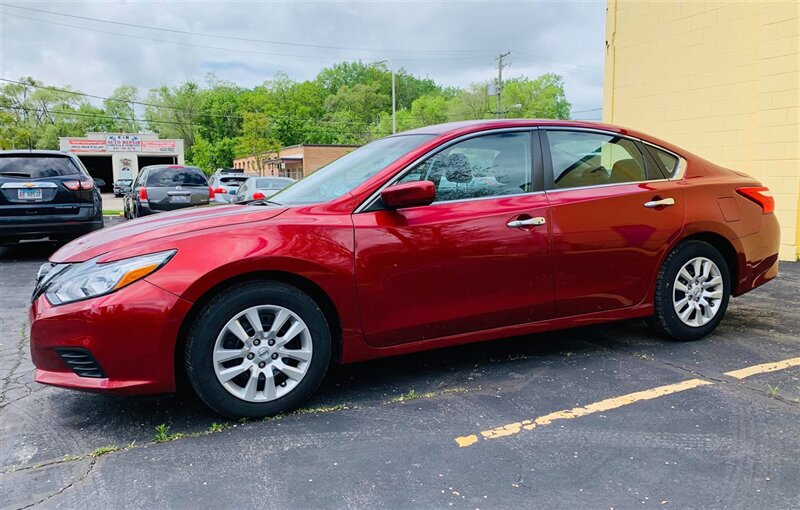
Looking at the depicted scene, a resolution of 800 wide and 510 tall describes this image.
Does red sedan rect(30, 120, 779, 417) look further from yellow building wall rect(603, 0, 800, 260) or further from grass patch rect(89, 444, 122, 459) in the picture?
yellow building wall rect(603, 0, 800, 260)

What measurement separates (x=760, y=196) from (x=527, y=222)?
2.23 meters

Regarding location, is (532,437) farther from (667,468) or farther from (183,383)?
(183,383)

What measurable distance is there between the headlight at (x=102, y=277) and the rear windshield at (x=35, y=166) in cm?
639

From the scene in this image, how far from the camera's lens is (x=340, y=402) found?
3422mm

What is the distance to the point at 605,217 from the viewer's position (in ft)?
13.1

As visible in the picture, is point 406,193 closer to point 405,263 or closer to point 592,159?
point 405,263

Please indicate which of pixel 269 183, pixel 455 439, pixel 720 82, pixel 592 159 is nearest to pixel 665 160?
pixel 592 159

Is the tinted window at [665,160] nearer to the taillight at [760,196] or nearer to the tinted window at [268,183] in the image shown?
the taillight at [760,196]

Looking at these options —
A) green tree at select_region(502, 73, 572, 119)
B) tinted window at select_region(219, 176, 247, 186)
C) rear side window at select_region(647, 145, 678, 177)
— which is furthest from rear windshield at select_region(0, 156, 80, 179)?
green tree at select_region(502, 73, 572, 119)

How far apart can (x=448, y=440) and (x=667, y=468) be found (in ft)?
3.23

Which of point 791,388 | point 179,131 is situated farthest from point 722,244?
point 179,131

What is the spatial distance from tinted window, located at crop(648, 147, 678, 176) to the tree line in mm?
53769

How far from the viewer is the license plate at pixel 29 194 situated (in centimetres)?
820

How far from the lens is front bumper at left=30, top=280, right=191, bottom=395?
9.38ft
